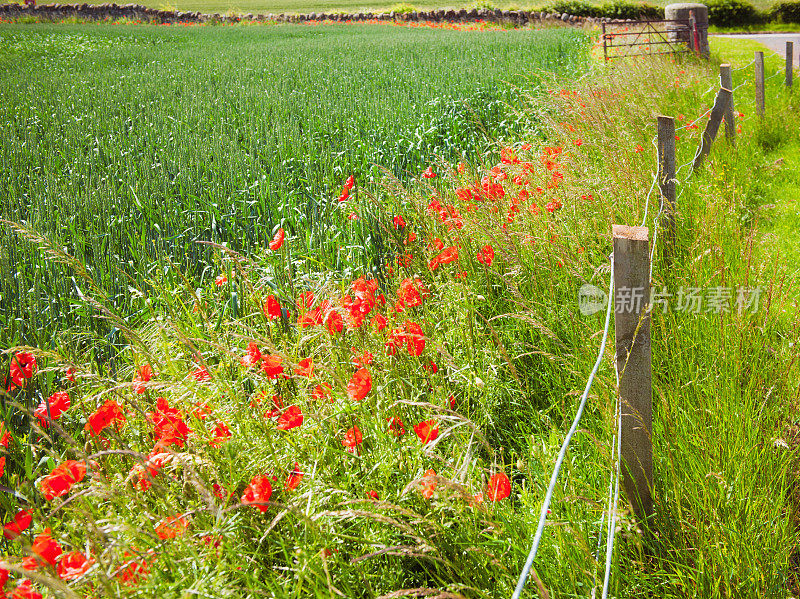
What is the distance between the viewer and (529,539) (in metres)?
1.66

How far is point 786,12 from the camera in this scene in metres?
30.0

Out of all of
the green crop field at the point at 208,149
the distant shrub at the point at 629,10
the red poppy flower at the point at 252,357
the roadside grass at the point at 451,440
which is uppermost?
the distant shrub at the point at 629,10

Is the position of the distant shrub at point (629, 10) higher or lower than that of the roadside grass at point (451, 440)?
higher

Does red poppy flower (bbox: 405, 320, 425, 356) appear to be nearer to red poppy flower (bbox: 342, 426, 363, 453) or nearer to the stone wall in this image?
red poppy flower (bbox: 342, 426, 363, 453)

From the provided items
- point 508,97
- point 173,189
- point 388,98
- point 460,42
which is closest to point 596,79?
point 508,97

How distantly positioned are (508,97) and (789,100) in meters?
3.57

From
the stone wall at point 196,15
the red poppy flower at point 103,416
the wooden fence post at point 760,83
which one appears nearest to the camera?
the red poppy flower at point 103,416

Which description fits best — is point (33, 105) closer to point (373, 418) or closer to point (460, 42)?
point (373, 418)

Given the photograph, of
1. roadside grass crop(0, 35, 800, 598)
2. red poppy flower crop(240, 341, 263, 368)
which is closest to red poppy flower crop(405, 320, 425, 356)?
roadside grass crop(0, 35, 800, 598)

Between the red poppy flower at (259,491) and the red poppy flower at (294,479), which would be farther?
the red poppy flower at (294,479)

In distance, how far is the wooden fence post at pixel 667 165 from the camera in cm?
287

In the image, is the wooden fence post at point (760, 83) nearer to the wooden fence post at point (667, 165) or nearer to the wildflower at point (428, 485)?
the wooden fence post at point (667, 165)

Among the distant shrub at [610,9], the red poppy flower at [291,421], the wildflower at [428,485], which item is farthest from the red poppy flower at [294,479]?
the distant shrub at [610,9]

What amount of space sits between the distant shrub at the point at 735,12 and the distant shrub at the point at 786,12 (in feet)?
2.07
